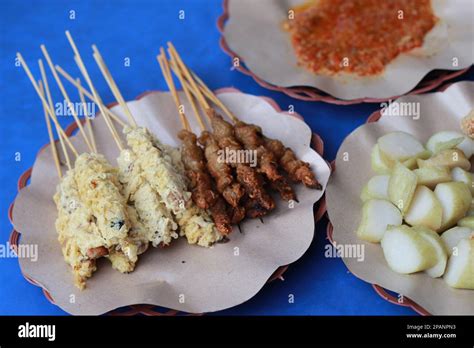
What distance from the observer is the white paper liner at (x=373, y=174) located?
312cm

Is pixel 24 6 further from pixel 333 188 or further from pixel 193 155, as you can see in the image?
pixel 333 188

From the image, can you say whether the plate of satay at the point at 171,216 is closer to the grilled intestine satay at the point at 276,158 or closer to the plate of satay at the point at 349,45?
the grilled intestine satay at the point at 276,158

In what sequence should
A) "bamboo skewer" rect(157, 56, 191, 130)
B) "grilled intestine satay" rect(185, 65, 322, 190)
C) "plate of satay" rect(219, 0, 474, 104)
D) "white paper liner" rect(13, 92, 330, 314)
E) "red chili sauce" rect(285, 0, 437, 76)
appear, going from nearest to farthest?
"white paper liner" rect(13, 92, 330, 314) → "grilled intestine satay" rect(185, 65, 322, 190) → "bamboo skewer" rect(157, 56, 191, 130) → "plate of satay" rect(219, 0, 474, 104) → "red chili sauce" rect(285, 0, 437, 76)

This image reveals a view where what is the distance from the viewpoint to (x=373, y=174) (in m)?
3.75

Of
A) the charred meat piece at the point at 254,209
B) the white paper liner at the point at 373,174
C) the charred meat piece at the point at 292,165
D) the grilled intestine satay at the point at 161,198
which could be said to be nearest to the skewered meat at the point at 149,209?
the grilled intestine satay at the point at 161,198

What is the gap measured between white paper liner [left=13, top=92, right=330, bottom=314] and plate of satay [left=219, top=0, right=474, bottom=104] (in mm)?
721

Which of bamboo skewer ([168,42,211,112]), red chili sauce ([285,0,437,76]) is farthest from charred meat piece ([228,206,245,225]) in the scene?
red chili sauce ([285,0,437,76])

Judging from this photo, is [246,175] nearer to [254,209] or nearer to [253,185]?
[253,185]

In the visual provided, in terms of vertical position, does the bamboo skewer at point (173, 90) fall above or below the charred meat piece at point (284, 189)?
above

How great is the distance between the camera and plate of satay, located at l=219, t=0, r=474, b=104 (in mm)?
4355

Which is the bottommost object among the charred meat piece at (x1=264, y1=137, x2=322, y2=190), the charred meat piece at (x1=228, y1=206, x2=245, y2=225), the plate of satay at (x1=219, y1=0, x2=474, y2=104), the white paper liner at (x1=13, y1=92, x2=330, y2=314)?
the white paper liner at (x1=13, y1=92, x2=330, y2=314)

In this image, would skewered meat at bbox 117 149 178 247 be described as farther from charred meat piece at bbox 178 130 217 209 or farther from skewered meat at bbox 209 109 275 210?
skewered meat at bbox 209 109 275 210

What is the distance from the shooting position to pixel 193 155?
3.69 metres

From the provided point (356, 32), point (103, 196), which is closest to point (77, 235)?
point (103, 196)
